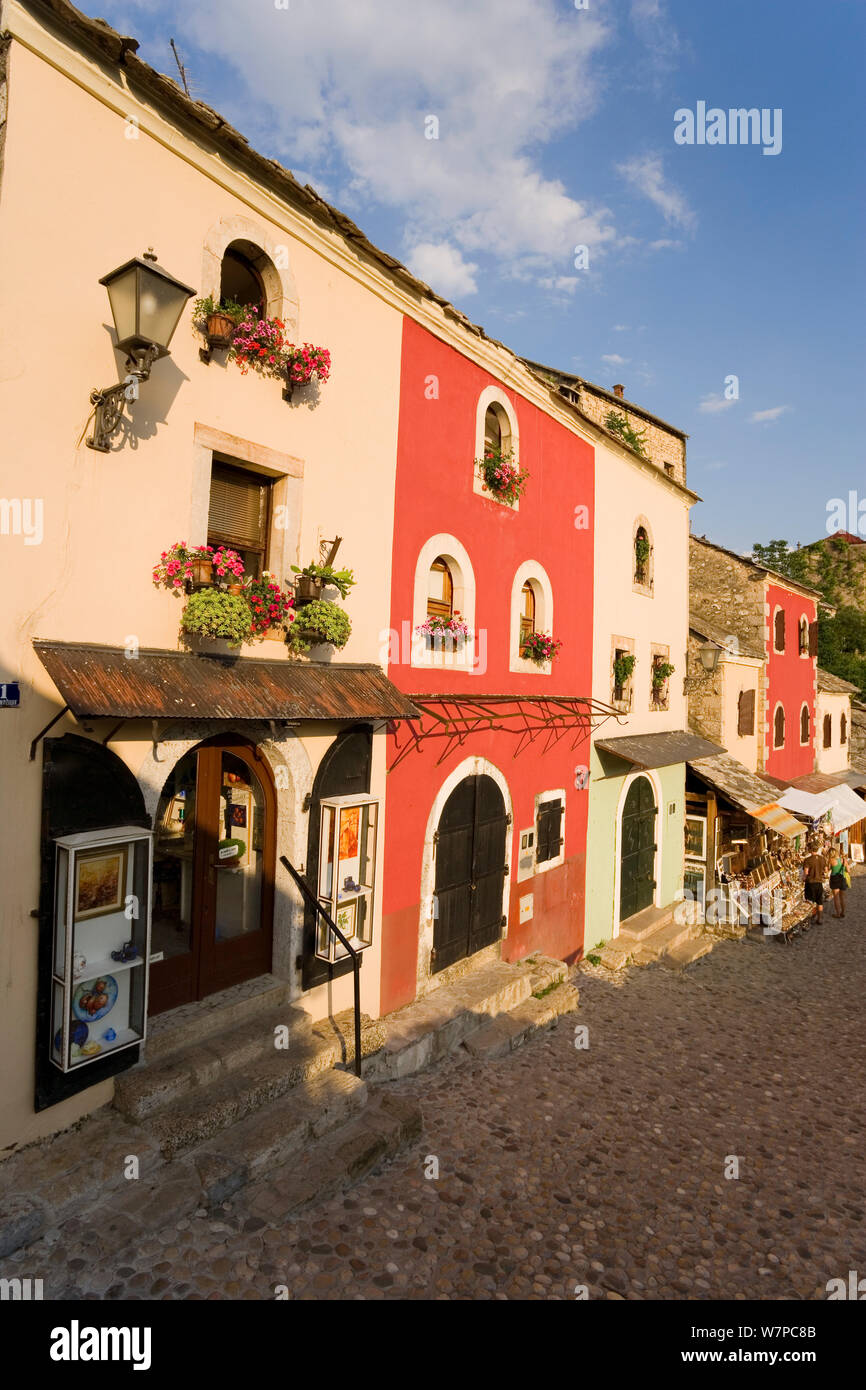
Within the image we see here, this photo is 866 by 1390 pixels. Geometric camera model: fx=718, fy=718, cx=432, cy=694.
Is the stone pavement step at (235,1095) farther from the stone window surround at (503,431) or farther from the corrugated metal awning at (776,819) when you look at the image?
the corrugated metal awning at (776,819)

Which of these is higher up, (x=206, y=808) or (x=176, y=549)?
(x=176, y=549)

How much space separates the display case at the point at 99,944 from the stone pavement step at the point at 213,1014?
509mm

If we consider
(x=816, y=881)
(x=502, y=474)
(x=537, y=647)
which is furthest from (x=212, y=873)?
(x=816, y=881)

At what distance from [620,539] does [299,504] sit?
26.1 feet

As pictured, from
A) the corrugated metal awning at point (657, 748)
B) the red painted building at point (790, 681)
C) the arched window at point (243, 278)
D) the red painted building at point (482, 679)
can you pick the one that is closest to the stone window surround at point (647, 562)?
the red painted building at point (482, 679)

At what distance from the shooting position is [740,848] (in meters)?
16.8

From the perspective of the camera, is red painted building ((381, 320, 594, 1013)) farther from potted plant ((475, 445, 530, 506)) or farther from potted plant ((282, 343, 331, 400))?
potted plant ((282, 343, 331, 400))

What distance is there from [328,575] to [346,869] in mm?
2864

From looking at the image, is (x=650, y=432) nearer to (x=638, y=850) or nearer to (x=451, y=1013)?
(x=638, y=850)

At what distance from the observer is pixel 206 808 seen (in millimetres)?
6195

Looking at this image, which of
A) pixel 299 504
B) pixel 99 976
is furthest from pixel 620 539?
pixel 99 976

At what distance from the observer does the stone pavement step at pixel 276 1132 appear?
16.1 ft

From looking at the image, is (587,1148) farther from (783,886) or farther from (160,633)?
(783,886)

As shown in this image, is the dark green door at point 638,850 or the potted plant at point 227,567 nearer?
the potted plant at point 227,567
